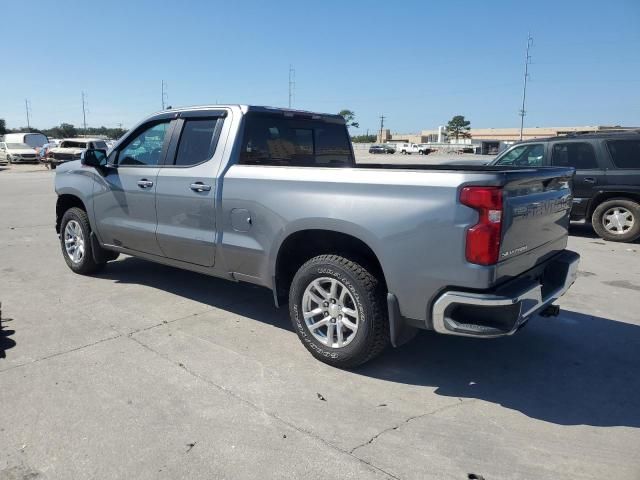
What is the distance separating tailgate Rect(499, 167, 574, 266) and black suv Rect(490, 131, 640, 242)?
5.06 meters

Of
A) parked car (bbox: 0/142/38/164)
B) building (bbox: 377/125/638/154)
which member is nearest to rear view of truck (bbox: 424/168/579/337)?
parked car (bbox: 0/142/38/164)

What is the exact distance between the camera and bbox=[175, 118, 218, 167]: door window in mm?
4711

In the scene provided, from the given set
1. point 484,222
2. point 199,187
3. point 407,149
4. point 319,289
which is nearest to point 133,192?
point 199,187

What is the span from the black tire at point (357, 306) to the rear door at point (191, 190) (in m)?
1.15

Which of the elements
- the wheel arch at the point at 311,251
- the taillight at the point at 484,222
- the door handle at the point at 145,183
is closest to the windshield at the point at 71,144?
the door handle at the point at 145,183

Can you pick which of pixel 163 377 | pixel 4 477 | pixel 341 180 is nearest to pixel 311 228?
pixel 341 180

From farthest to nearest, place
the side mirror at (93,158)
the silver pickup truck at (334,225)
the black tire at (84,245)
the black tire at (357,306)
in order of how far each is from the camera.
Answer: the black tire at (84,245), the side mirror at (93,158), the black tire at (357,306), the silver pickup truck at (334,225)

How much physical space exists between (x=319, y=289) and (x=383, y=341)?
613 mm

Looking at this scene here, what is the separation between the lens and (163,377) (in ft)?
12.2

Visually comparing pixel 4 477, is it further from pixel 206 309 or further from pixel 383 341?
pixel 206 309

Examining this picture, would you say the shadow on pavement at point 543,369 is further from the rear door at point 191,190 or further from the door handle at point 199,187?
the door handle at point 199,187

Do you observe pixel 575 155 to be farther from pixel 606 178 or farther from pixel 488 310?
pixel 488 310

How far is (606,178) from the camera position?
29.1ft

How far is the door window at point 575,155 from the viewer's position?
9.10 meters
